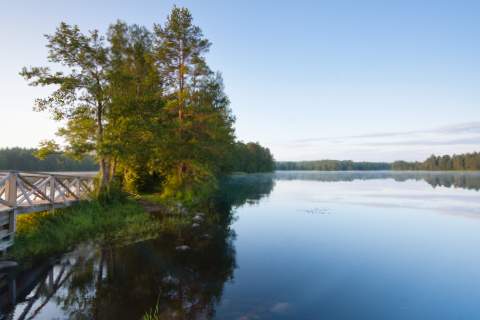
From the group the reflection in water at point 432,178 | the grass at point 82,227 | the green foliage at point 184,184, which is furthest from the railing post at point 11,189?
the reflection in water at point 432,178

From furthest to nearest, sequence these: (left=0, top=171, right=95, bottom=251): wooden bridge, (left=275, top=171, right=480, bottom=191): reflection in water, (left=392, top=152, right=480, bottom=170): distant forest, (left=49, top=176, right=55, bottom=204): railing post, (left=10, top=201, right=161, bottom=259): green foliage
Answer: (left=392, top=152, right=480, bottom=170): distant forest
(left=275, top=171, right=480, bottom=191): reflection in water
(left=49, top=176, right=55, bottom=204): railing post
(left=10, top=201, right=161, bottom=259): green foliage
(left=0, top=171, right=95, bottom=251): wooden bridge

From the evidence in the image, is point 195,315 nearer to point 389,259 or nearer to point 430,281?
point 430,281

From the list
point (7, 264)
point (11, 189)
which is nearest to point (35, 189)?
point (11, 189)

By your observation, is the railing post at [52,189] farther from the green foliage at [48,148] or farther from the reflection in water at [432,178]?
the reflection in water at [432,178]

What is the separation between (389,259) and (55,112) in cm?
2049

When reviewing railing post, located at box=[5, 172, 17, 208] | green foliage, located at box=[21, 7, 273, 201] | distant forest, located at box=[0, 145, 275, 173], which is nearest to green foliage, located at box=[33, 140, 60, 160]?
green foliage, located at box=[21, 7, 273, 201]

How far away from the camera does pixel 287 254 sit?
12.1 metres

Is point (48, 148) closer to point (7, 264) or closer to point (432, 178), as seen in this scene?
point (7, 264)

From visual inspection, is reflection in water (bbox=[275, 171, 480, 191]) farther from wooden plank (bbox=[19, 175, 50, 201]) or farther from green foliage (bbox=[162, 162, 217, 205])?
wooden plank (bbox=[19, 175, 50, 201])

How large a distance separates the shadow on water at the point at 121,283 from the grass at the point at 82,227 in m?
1.05

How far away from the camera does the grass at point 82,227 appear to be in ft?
35.3

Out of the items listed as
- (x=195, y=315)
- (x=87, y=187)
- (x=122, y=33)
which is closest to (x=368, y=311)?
(x=195, y=315)

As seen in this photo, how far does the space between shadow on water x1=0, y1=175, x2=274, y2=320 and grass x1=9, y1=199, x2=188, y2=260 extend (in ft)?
3.45

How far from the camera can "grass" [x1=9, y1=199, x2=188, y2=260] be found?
10.8 metres
